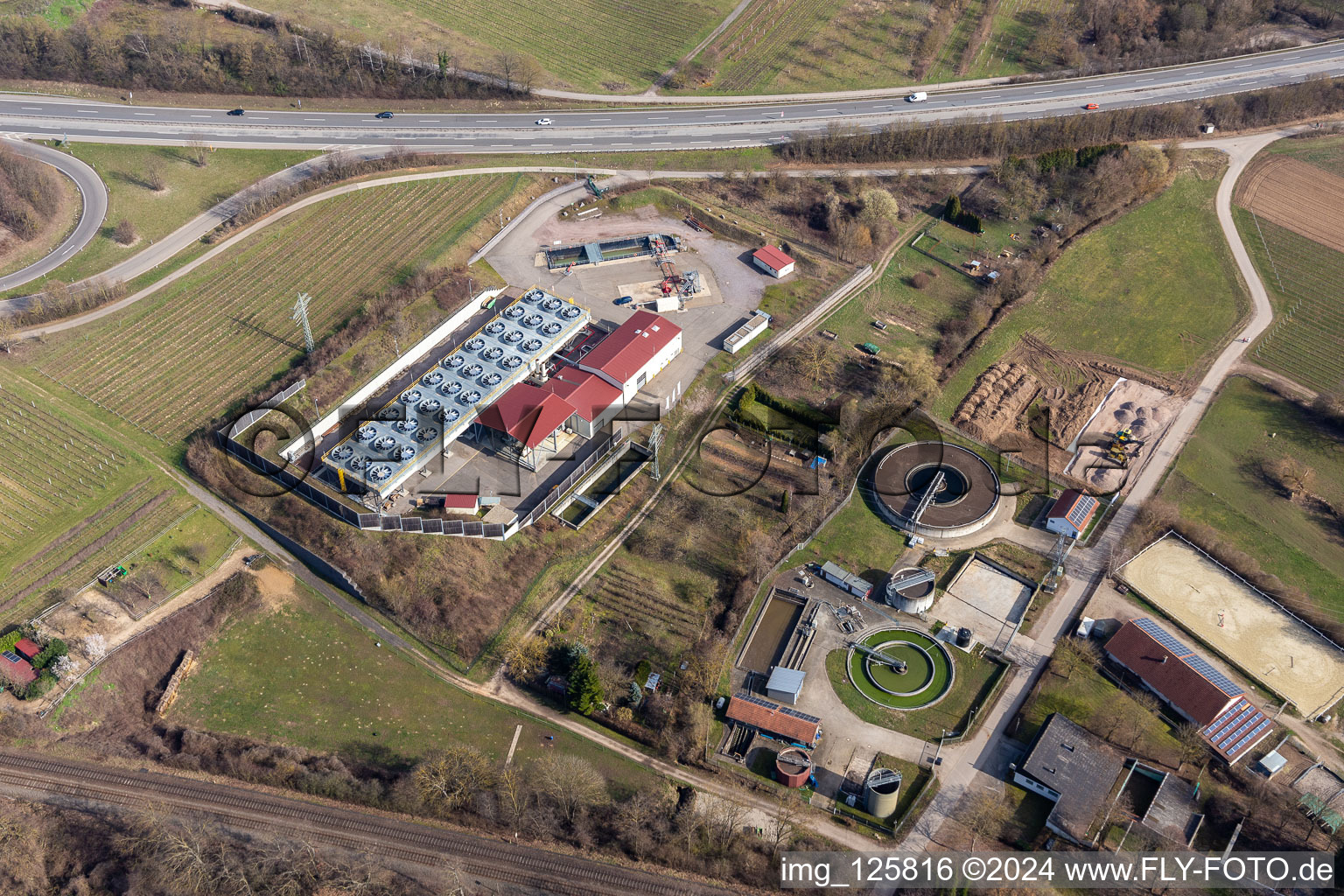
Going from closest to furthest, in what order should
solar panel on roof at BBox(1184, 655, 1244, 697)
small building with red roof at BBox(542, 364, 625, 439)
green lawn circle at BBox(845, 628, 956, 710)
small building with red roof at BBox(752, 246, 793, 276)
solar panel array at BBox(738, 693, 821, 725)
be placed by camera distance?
solar panel array at BBox(738, 693, 821, 725) → solar panel on roof at BBox(1184, 655, 1244, 697) → green lawn circle at BBox(845, 628, 956, 710) → small building with red roof at BBox(542, 364, 625, 439) → small building with red roof at BBox(752, 246, 793, 276)

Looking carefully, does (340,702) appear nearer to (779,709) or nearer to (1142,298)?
(779,709)

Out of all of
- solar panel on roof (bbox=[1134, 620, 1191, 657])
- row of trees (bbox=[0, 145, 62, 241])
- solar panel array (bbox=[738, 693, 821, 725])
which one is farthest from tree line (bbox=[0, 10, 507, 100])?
solar panel on roof (bbox=[1134, 620, 1191, 657])

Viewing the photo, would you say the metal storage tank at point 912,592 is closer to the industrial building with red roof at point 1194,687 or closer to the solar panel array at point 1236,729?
the industrial building with red roof at point 1194,687

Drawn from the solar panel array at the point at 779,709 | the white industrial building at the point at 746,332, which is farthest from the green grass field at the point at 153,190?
the solar panel array at the point at 779,709

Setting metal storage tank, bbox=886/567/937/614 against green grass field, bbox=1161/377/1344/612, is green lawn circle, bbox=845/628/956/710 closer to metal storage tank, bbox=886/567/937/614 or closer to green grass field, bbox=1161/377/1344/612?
metal storage tank, bbox=886/567/937/614

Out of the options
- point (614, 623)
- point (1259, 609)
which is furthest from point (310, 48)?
point (1259, 609)
